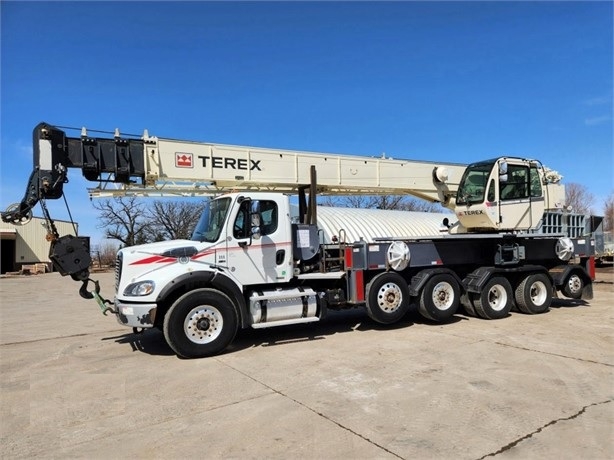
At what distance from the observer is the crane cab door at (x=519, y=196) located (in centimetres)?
1072

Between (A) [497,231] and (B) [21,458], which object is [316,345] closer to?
(B) [21,458]

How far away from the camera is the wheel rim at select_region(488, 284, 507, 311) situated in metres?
10.6

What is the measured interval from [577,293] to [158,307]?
10.6 metres

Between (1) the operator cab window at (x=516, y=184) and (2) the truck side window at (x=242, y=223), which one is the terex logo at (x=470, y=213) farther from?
(2) the truck side window at (x=242, y=223)

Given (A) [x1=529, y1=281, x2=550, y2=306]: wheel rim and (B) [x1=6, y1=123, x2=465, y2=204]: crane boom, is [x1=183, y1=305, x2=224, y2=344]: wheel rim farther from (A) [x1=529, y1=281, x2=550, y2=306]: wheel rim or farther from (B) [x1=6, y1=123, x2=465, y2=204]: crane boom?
(A) [x1=529, y1=281, x2=550, y2=306]: wheel rim

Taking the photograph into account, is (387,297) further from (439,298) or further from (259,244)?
(259,244)

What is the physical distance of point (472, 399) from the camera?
5.16 m

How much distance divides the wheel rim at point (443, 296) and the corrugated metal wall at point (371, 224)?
13.6 metres

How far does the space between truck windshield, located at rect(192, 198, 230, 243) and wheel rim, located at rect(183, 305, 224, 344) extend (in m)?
1.30

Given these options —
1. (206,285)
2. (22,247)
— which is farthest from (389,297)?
(22,247)

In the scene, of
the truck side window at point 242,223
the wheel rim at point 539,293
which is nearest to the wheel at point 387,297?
the truck side window at point 242,223

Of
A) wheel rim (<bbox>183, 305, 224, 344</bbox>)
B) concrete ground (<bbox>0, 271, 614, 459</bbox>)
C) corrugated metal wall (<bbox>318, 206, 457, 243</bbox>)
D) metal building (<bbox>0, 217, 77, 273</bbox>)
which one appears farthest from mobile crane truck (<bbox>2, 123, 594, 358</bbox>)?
metal building (<bbox>0, 217, 77, 273</bbox>)

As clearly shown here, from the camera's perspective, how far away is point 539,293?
1131 centimetres

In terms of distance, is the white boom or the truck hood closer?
the truck hood
